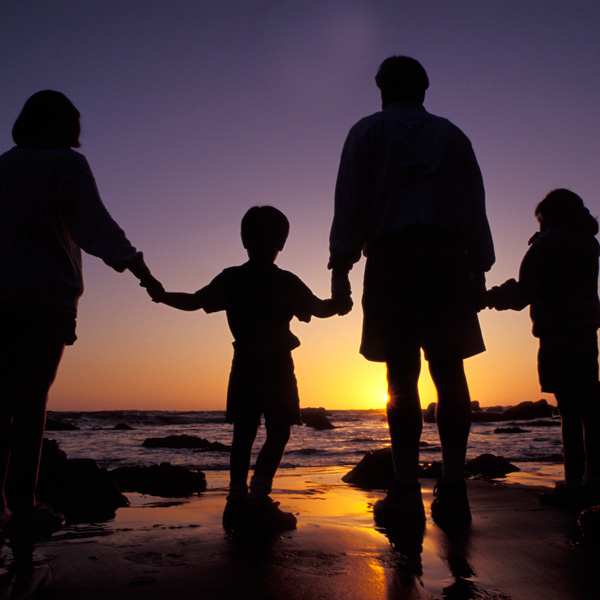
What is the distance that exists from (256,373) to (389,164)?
141 cm

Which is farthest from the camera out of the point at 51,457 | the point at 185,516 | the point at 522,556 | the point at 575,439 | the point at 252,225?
the point at 51,457

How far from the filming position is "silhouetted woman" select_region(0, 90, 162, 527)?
2596mm

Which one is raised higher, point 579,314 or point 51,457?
point 579,314

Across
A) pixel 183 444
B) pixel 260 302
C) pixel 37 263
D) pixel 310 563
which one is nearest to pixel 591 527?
pixel 310 563

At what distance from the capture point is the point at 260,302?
3154mm

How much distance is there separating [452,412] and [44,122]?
2.76 meters

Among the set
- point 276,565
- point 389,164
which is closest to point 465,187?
point 389,164

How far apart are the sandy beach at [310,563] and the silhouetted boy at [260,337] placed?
35 cm

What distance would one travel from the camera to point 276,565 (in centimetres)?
184

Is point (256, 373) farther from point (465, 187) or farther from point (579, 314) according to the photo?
point (579, 314)

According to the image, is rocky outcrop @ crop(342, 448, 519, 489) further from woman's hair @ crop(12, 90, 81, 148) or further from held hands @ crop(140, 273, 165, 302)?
woman's hair @ crop(12, 90, 81, 148)

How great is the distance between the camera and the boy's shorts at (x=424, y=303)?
2881 mm

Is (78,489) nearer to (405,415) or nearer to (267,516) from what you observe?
(267,516)

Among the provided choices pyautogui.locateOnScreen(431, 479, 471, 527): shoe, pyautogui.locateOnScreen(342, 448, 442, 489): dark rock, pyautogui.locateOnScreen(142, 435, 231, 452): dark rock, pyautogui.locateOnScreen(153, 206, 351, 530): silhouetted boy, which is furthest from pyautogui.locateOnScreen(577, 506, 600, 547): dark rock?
pyautogui.locateOnScreen(142, 435, 231, 452): dark rock
